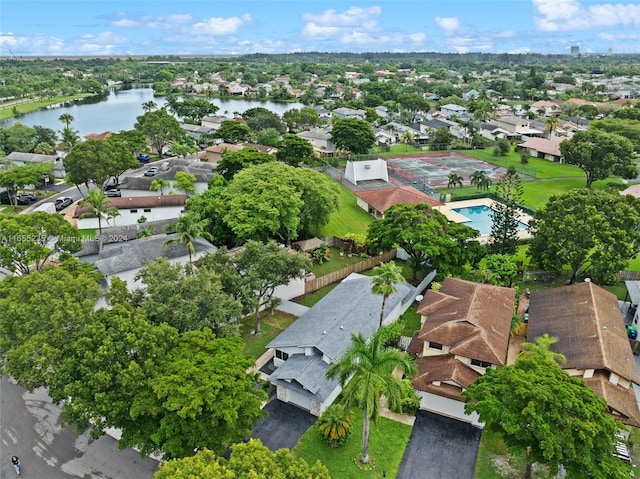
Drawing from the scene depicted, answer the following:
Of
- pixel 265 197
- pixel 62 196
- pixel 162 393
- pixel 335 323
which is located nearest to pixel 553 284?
pixel 335 323

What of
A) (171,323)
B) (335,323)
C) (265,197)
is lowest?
(335,323)

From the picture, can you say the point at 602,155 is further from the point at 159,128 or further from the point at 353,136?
the point at 159,128

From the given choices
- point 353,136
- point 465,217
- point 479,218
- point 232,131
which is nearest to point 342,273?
point 465,217

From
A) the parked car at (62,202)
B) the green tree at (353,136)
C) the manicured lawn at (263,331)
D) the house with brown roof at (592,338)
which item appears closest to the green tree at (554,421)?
the house with brown roof at (592,338)

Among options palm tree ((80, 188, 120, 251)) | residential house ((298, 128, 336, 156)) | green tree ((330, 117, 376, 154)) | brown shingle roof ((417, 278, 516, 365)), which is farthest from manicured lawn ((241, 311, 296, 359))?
residential house ((298, 128, 336, 156))

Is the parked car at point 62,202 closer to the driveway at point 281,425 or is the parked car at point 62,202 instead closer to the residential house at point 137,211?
the residential house at point 137,211

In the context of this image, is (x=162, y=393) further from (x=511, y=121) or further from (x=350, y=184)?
(x=511, y=121)

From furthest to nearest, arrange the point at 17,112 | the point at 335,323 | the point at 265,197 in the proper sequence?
the point at 17,112 < the point at 265,197 < the point at 335,323
